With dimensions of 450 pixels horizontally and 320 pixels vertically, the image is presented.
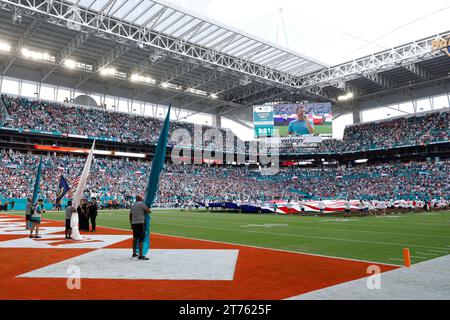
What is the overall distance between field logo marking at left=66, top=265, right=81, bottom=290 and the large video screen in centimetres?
4668

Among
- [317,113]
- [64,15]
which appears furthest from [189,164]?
[64,15]

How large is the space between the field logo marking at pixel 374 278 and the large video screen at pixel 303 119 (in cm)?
4541

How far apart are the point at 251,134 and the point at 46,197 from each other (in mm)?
41792

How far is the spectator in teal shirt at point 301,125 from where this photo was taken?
51.4 meters

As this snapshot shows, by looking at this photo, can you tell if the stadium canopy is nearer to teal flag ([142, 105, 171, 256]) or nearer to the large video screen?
the large video screen

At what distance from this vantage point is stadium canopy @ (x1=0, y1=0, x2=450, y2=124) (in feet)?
101

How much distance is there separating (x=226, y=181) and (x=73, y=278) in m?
53.3

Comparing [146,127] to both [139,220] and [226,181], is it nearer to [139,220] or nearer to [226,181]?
[226,181]

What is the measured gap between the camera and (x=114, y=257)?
8766mm

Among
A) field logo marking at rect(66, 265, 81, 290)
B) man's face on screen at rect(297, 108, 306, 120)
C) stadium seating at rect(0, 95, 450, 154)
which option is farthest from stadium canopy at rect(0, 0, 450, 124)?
field logo marking at rect(66, 265, 81, 290)

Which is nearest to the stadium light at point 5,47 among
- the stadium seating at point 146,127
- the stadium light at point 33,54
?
the stadium light at point 33,54

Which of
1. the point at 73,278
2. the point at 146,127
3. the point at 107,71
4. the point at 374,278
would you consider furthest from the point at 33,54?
the point at 374,278

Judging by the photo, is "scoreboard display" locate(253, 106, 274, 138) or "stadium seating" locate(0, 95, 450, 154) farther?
"scoreboard display" locate(253, 106, 274, 138)
